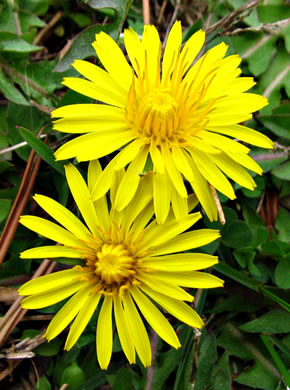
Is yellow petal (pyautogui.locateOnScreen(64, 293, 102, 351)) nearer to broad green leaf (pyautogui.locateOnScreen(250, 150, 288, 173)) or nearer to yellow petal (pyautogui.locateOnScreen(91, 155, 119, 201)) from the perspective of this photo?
yellow petal (pyautogui.locateOnScreen(91, 155, 119, 201))

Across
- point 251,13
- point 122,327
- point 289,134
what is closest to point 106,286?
point 122,327

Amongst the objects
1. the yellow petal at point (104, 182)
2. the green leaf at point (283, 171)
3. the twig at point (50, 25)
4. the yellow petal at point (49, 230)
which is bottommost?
the green leaf at point (283, 171)

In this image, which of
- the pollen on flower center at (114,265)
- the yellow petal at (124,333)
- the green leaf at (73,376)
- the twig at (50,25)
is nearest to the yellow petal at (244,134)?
the pollen on flower center at (114,265)

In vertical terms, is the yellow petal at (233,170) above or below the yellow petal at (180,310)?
→ above

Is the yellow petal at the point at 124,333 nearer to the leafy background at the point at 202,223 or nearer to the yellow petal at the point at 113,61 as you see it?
the leafy background at the point at 202,223

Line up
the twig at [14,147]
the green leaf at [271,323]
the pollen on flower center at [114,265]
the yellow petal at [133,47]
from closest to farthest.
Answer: the pollen on flower center at [114,265] → the yellow petal at [133,47] → the green leaf at [271,323] → the twig at [14,147]

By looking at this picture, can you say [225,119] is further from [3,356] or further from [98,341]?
[3,356]

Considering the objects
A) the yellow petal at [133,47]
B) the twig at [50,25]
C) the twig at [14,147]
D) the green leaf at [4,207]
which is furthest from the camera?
the twig at [50,25]
